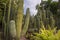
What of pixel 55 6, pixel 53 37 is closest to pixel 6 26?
pixel 53 37

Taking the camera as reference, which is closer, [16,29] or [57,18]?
A: [16,29]

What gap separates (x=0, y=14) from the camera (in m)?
14.1

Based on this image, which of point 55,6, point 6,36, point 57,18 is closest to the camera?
point 6,36

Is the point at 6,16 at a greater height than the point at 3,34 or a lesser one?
greater

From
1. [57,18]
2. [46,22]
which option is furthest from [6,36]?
[57,18]

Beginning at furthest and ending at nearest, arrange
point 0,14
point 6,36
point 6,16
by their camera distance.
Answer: point 0,14 < point 6,16 < point 6,36

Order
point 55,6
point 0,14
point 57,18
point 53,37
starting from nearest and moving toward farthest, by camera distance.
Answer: point 53,37 → point 0,14 → point 57,18 → point 55,6

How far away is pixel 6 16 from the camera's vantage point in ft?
38.8

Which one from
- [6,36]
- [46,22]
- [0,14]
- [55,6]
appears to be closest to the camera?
[6,36]

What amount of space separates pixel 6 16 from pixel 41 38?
283 centimetres

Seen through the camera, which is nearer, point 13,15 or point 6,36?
point 6,36

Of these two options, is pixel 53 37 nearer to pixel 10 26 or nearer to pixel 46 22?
pixel 10 26

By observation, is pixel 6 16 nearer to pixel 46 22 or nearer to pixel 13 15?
pixel 13 15

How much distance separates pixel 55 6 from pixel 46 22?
30.7 feet
